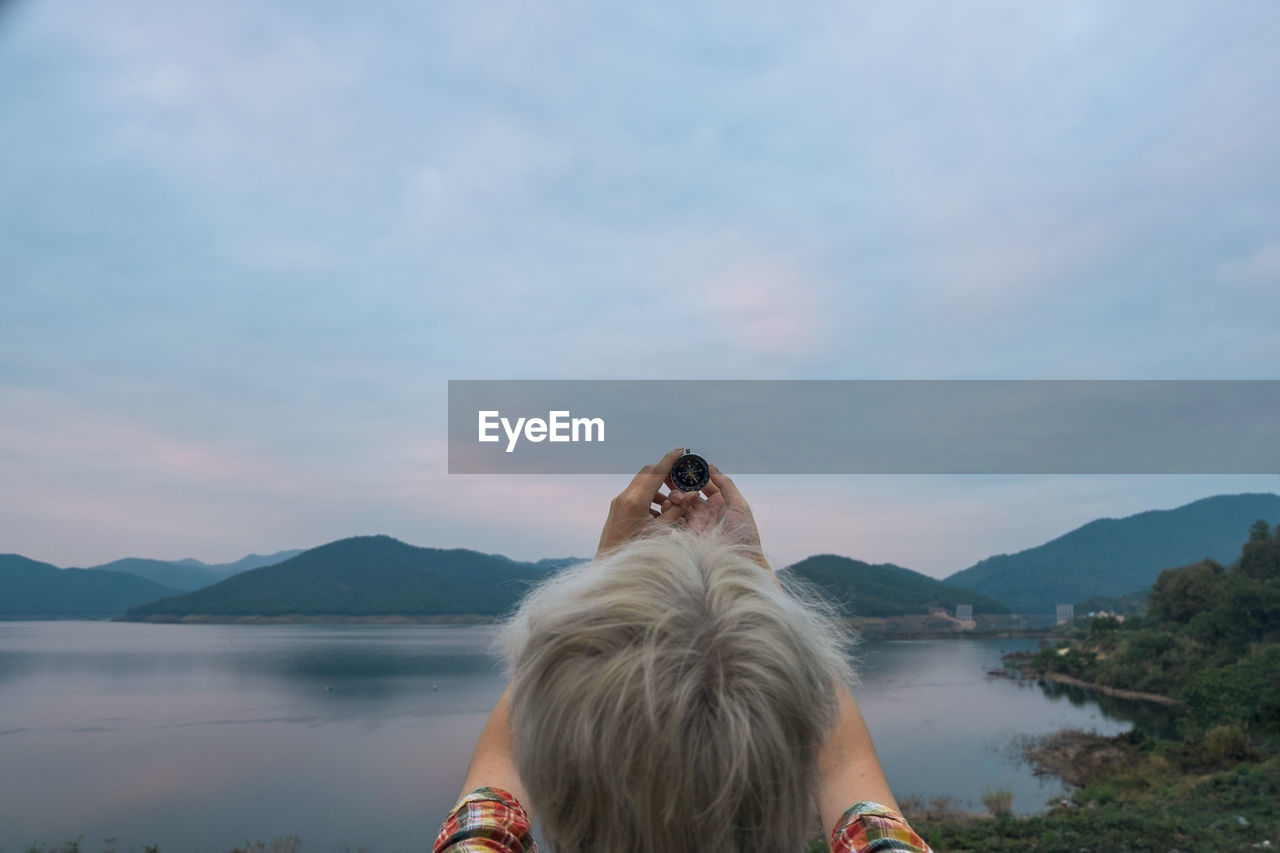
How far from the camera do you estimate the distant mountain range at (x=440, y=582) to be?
55.4 meters

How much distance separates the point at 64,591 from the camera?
8088cm

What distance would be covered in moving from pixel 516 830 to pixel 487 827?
3 cm

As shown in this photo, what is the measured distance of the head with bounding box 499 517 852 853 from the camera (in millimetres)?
619

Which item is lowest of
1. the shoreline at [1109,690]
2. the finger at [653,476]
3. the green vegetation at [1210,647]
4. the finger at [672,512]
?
the shoreline at [1109,690]

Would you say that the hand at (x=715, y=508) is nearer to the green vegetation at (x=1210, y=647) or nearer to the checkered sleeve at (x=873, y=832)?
the checkered sleeve at (x=873, y=832)

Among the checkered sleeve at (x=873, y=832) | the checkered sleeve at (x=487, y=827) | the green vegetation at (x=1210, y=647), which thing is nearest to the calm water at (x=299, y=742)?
the green vegetation at (x=1210, y=647)

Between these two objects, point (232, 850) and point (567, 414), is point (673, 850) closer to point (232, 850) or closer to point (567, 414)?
point (567, 414)

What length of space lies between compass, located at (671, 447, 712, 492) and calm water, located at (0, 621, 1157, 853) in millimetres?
3754

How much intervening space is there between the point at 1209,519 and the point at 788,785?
147 m

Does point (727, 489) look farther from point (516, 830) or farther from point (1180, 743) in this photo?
point (1180, 743)

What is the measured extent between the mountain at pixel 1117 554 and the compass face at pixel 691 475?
87275 millimetres

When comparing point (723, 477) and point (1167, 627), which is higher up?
point (723, 477)

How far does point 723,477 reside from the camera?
1.13m

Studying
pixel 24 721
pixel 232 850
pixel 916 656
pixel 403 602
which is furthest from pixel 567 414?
pixel 403 602
